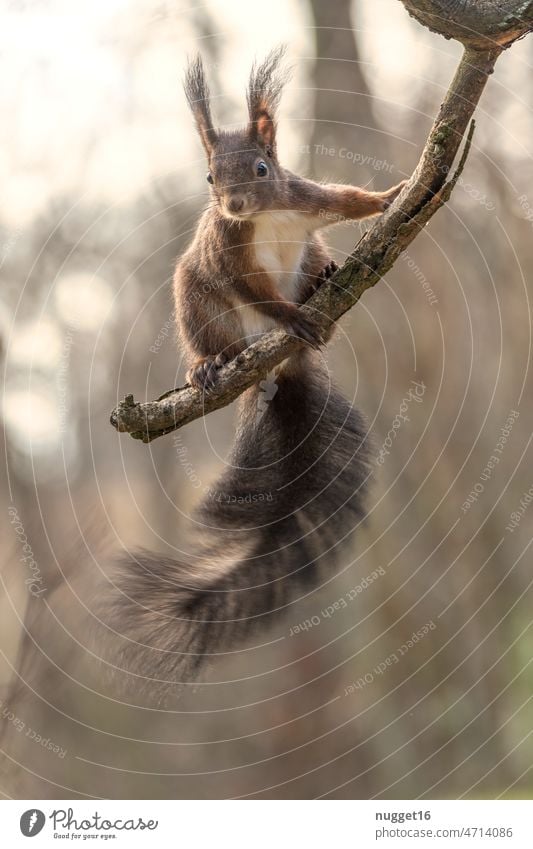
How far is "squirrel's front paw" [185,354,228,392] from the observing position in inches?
55.8

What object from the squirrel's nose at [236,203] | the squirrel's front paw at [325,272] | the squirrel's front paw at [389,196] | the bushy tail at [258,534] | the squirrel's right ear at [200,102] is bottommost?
the bushy tail at [258,534]

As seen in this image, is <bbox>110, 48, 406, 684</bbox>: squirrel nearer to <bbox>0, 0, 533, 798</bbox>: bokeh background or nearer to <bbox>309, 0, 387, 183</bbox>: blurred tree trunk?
<bbox>0, 0, 533, 798</bbox>: bokeh background

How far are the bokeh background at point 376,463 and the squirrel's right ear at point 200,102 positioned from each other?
461 mm

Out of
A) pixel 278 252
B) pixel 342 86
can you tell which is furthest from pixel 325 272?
pixel 342 86

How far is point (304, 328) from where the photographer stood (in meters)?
1.36

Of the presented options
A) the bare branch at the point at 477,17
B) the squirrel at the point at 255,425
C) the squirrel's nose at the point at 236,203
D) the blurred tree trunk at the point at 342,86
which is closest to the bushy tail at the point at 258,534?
the squirrel at the point at 255,425

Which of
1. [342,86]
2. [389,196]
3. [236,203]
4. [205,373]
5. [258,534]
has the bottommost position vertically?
[258,534]

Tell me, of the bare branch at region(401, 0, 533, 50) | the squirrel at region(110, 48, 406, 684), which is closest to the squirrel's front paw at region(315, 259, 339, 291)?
the squirrel at region(110, 48, 406, 684)

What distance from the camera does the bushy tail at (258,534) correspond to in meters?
1.55

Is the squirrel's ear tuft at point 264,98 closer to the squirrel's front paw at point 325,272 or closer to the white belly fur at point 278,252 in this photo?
the white belly fur at point 278,252

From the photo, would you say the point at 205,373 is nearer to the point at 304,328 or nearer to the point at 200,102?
the point at 304,328

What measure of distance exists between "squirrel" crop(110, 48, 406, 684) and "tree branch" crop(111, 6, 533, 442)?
40 mm

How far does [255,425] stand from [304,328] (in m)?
0.37
